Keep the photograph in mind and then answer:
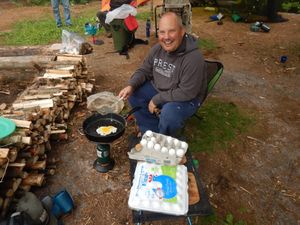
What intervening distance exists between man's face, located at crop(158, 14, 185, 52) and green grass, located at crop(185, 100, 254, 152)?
1627 millimetres

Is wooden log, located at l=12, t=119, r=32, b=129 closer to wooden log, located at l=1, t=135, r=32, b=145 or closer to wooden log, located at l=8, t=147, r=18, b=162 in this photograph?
wooden log, located at l=1, t=135, r=32, b=145

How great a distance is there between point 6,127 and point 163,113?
1902 millimetres

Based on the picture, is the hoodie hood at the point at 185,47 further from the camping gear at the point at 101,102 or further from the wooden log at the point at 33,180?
the wooden log at the point at 33,180

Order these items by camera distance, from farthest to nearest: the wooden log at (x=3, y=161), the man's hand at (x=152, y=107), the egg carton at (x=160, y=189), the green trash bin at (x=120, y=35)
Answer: the green trash bin at (x=120, y=35), the man's hand at (x=152, y=107), the wooden log at (x=3, y=161), the egg carton at (x=160, y=189)

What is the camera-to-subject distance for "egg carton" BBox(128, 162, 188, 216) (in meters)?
2.34

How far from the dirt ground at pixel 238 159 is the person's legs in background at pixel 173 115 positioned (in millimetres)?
836

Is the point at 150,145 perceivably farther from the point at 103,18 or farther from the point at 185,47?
the point at 103,18

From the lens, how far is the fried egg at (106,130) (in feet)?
11.4

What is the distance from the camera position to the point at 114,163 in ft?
13.3

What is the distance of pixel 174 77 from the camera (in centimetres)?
376

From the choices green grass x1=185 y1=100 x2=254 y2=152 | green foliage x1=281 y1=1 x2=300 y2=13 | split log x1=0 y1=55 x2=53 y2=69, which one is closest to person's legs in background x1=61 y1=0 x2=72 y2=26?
split log x1=0 y1=55 x2=53 y2=69

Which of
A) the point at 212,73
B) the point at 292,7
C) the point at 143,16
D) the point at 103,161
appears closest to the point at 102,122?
the point at 103,161

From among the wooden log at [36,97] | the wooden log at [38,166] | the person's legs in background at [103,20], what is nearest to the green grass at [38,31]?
the person's legs in background at [103,20]

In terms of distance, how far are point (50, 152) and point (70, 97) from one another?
117 centimetres
